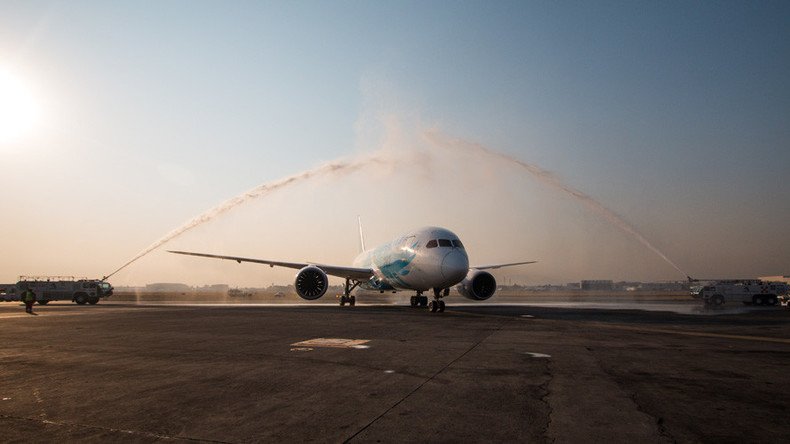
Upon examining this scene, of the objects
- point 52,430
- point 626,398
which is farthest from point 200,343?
point 626,398

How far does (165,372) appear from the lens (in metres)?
7.50

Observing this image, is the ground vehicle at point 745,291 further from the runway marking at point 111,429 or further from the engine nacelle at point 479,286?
the runway marking at point 111,429

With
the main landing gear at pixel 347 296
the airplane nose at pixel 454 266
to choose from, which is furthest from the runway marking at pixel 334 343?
the main landing gear at pixel 347 296

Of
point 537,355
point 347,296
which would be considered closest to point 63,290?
point 347,296

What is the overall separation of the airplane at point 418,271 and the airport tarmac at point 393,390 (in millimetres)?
11268

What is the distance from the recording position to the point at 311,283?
92.9 ft

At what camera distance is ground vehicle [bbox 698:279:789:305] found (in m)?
41.9

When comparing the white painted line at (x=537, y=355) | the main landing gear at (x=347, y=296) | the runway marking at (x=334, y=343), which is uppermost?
the main landing gear at (x=347, y=296)

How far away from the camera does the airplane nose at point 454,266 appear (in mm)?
22688

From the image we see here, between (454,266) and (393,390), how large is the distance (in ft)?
55.2

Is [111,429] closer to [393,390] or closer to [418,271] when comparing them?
[393,390]

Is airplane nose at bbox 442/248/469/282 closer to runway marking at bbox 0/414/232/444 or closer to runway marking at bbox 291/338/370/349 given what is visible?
runway marking at bbox 291/338/370/349

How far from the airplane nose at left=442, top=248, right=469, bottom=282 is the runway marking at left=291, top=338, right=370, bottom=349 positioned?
37.7 ft

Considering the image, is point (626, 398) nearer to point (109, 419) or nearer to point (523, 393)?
point (523, 393)
